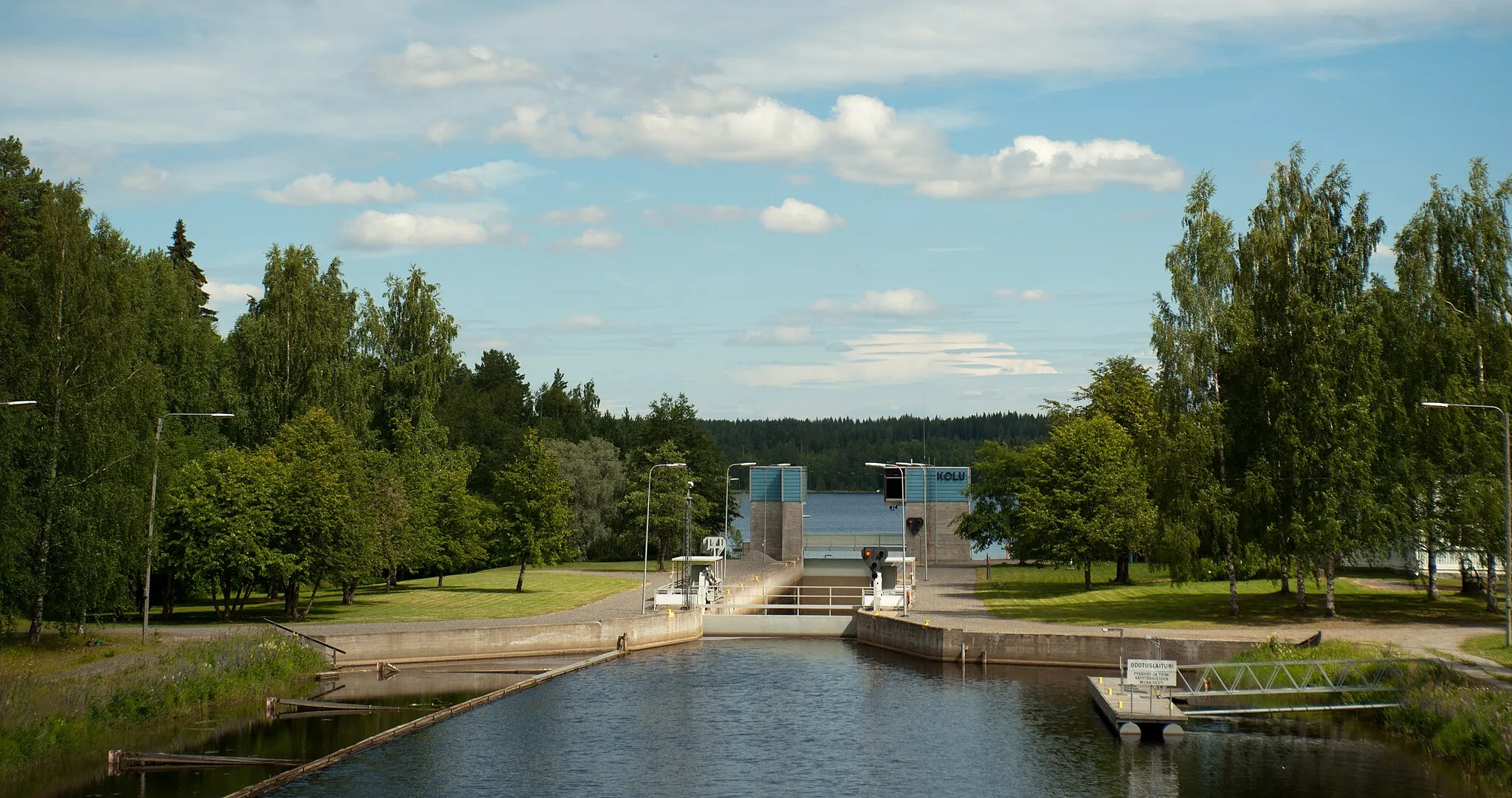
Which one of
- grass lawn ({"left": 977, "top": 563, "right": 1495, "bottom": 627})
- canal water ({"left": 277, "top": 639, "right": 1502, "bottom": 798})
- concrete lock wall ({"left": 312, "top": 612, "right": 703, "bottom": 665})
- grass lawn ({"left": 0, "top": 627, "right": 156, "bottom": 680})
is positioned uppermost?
grass lawn ({"left": 977, "top": 563, "right": 1495, "bottom": 627})

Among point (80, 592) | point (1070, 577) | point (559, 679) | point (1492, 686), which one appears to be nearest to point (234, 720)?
point (80, 592)

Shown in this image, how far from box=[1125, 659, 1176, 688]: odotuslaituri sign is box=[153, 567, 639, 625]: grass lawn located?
26204 mm

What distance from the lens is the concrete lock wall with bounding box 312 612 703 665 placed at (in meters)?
42.2

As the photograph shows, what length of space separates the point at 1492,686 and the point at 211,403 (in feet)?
183

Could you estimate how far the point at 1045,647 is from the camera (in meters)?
43.4

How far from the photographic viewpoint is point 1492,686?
96.0 ft

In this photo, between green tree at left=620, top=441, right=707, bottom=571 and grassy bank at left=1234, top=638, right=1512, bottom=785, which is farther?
green tree at left=620, top=441, right=707, bottom=571

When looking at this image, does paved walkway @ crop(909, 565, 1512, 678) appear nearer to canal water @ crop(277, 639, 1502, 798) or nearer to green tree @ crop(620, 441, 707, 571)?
canal water @ crop(277, 639, 1502, 798)

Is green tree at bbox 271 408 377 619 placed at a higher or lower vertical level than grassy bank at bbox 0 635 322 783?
higher

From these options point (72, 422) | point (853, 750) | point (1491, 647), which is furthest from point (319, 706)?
point (1491, 647)

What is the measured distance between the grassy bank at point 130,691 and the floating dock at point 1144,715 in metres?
23.1

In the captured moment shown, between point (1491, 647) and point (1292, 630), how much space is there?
22.3 ft

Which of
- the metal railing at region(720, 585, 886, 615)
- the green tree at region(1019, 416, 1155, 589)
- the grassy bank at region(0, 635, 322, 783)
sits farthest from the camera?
the green tree at region(1019, 416, 1155, 589)

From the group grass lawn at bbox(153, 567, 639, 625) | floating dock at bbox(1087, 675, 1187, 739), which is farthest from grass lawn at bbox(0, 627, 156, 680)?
floating dock at bbox(1087, 675, 1187, 739)
